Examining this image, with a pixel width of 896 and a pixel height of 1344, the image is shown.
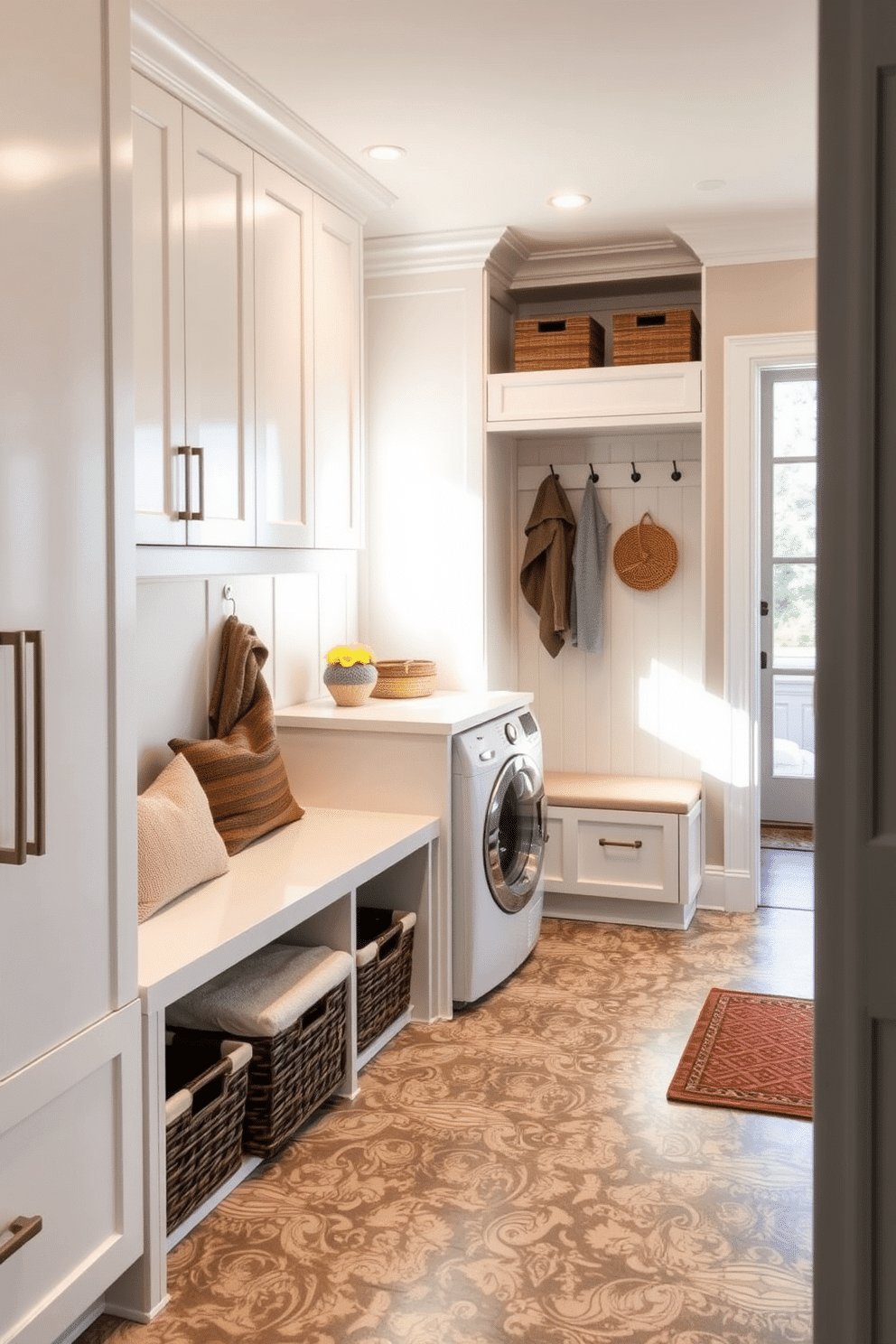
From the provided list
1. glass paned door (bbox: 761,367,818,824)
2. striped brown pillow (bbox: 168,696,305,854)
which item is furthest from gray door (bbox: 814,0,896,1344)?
glass paned door (bbox: 761,367,818,824)

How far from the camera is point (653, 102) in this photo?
3150 millimetres

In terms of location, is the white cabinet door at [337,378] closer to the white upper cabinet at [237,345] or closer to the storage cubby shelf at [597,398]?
the white upper cabinet at [237,345]

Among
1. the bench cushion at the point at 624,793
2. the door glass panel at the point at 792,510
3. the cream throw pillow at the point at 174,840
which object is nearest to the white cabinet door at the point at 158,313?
the cream throw pillow at the point at 174,840

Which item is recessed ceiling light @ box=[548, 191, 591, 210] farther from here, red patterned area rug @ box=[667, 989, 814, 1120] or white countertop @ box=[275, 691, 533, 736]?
red patterned area rug @ box=[667, 989, 814, 1120]

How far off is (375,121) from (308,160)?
0.73 feet

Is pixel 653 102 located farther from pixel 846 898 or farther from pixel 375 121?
pixel 846 898

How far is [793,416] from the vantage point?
219 inches

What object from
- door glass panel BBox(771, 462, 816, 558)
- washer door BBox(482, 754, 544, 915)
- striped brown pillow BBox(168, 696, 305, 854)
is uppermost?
door glass panel BBox(771, 462, 816, 558)

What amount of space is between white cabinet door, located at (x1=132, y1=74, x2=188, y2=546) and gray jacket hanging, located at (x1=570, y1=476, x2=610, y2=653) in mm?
2304

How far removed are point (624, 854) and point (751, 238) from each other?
86.6 inches

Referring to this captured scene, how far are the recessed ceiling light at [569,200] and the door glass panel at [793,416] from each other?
1.90 metres

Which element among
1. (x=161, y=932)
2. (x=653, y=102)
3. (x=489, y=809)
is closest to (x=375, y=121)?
(x=653, y=102)

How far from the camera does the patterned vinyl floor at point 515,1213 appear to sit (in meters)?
2.11

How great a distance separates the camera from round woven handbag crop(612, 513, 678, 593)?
4.75 meters
